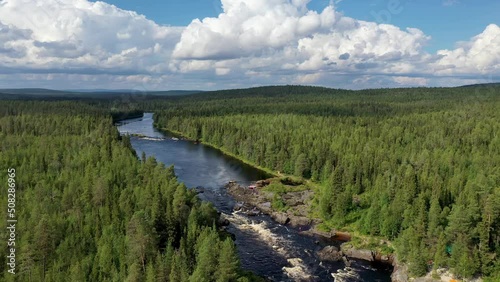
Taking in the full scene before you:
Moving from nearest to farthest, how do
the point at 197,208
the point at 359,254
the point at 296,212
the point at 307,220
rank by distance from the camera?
1. the point at 197,208
2. the point at 359,254
3. the point at 307,220
4. the point at 296,212

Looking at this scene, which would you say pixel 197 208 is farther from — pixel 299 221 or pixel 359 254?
pixel 359 254

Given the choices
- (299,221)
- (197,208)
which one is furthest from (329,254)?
(197,208)

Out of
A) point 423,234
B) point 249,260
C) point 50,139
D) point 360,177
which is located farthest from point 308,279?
point 50,139

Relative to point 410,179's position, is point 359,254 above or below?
below

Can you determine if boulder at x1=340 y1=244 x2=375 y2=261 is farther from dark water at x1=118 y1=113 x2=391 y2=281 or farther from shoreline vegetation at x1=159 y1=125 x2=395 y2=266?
dark water at x1=118 y1=113 x2=391 y2=281

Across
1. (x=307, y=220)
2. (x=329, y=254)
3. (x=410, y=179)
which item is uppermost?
(x=410, y=179)

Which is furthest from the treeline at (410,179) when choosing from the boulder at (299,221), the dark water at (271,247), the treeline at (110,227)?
the treeline at (110,227)

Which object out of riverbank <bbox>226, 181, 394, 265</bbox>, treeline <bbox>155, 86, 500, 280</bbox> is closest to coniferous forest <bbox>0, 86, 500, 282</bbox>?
treeline <bbox>155, 86, 500, 280</bbox>
